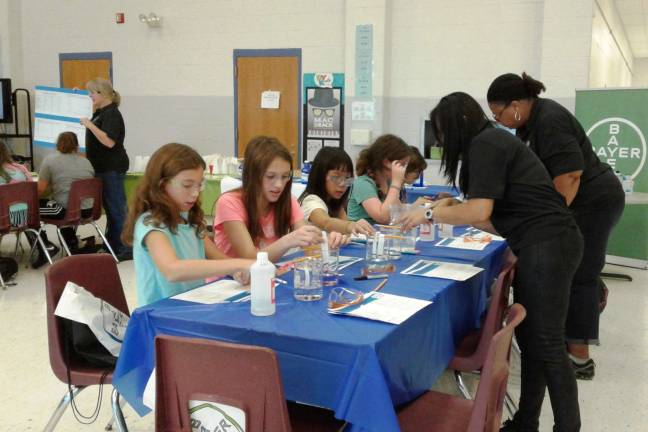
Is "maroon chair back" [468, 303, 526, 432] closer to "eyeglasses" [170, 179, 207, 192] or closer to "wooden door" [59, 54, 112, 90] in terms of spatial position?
"eyeglasses" [170, 179, 207, 192]

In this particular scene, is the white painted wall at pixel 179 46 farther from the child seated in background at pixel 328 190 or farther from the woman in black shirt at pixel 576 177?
the woman in black shirt at pixel 576 177

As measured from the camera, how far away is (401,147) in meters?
3.16

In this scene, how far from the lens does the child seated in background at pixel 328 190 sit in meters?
2.82

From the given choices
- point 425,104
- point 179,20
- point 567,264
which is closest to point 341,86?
point 425,104

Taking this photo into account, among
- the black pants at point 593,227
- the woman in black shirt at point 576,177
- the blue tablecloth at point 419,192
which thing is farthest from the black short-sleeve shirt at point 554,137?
the blue tablecloth at point 419,192

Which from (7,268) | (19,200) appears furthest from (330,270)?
(7,268)

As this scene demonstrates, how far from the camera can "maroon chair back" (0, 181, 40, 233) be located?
4.39 meters

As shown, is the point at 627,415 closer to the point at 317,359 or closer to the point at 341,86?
the point at 317,359

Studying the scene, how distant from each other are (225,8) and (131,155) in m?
2.35

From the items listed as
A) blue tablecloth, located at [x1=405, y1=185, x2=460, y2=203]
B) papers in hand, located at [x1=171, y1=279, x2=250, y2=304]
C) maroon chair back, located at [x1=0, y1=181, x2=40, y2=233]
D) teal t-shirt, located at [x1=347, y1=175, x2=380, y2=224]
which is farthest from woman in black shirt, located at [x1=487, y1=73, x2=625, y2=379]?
maroon chair back, located at [x1=0, y1=181, x2=40, y2=233]

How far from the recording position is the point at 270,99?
23.7 feet

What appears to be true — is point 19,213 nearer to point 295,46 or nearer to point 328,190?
point 328,190

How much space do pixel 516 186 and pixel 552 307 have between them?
0.43m

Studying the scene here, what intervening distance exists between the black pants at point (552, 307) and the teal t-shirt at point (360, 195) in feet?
3.94
